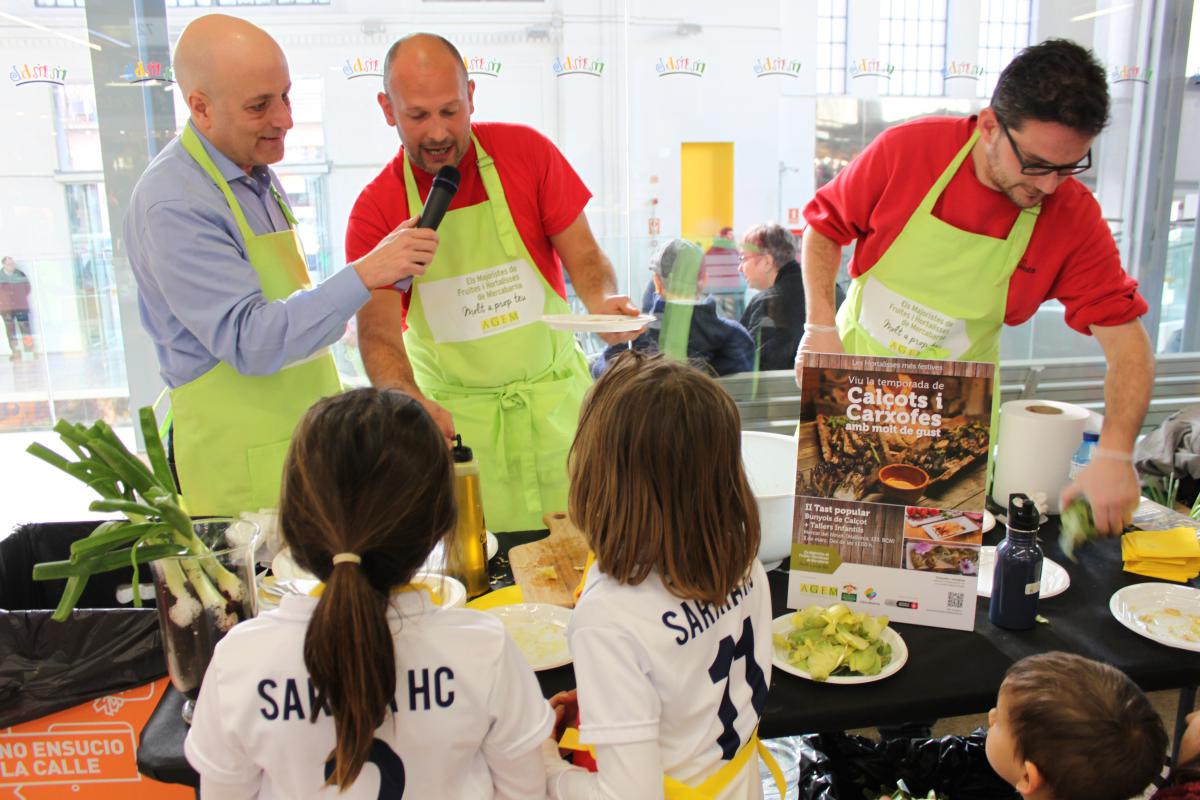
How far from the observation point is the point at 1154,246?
4133mm

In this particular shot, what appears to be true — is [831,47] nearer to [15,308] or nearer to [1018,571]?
[1018,571]

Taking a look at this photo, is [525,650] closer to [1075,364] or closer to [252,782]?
[252,782]

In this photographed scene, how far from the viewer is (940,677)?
1.31m

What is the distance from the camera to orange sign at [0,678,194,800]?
5.01ft

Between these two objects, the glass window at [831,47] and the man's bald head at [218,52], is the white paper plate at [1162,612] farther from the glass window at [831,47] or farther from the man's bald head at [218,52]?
the glass window at [831,47]

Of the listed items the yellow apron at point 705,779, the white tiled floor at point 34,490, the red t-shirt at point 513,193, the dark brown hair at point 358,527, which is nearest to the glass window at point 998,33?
the red t-shirt at point 513,193

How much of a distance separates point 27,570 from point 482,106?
2.23 m

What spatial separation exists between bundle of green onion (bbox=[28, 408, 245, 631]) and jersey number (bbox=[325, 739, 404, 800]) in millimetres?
297

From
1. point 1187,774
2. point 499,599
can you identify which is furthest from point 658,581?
point 1187,774

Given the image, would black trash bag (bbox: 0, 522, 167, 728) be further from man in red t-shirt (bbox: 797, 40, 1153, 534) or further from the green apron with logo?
the green apron with logo

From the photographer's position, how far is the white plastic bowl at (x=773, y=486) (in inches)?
60.8

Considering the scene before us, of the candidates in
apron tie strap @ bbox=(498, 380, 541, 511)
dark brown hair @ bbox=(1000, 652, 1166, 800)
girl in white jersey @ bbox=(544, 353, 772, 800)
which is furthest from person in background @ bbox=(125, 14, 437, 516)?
dark brown hair @ bbox=(1000, 652, 1166, 800)

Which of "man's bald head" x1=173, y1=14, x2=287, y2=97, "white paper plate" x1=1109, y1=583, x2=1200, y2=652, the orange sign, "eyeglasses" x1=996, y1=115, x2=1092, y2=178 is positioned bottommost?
the orange sign

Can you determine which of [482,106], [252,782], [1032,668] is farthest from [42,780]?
[482,106]
